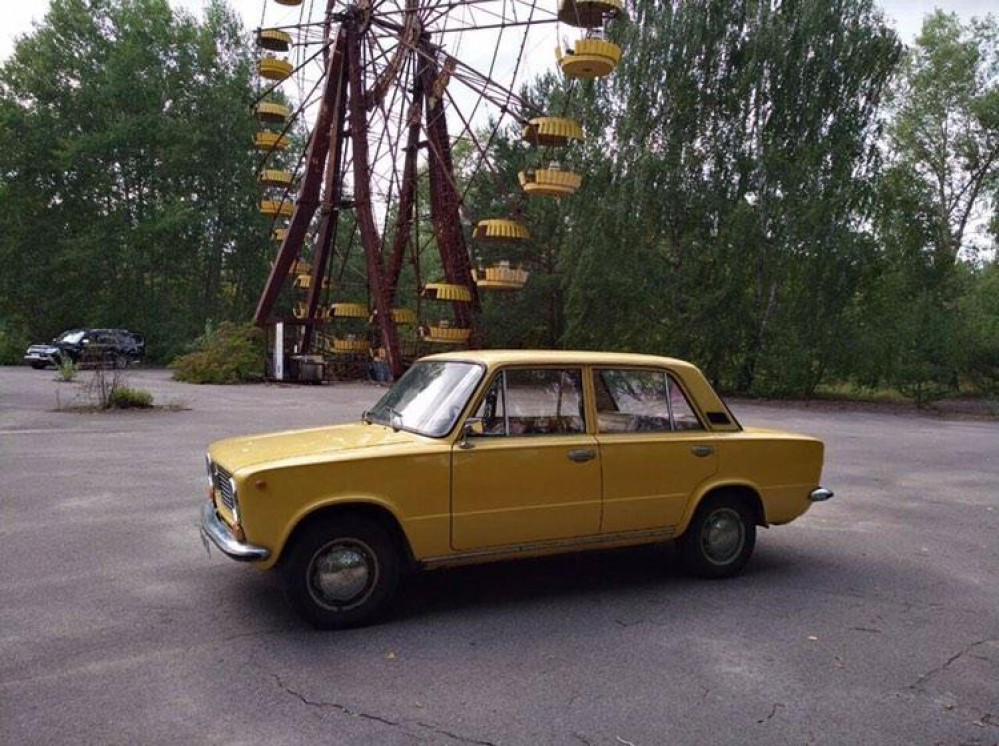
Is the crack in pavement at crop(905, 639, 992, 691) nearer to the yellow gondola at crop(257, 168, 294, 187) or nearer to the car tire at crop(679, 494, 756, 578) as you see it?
the car tire at crop(679, 494, 756, 578)

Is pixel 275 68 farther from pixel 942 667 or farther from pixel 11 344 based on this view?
pixel 942 667

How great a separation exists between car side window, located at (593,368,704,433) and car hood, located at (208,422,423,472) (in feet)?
4.57

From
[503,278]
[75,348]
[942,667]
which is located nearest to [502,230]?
[503,278]

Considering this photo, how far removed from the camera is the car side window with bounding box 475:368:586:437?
508 centimetres

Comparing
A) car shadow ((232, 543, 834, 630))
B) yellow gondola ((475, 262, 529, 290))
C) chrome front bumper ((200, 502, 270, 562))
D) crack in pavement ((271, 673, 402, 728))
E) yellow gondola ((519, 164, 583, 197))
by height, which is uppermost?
yellow gondola ((519, 164, 583, 197))

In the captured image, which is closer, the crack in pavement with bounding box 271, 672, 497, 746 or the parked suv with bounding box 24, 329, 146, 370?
the crack in pavement with bounding box 271, 672, 497, 746

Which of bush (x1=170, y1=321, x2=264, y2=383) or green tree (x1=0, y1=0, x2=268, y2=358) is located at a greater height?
green tree (x1=0, y1=0, x2=268, y2=358)

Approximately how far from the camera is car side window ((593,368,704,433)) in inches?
214

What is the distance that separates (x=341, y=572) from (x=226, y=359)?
24514 millimetres

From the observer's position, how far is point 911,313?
24125 millimetres

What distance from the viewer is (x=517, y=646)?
14.3 ft

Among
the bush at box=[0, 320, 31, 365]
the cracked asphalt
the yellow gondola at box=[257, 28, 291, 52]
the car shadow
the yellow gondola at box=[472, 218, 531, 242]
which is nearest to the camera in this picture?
the cracked asphalt

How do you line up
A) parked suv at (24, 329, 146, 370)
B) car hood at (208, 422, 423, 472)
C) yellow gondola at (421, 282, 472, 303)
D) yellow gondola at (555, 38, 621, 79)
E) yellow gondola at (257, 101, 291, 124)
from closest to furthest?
1. car hood at (208, 422, 423, 472)
2. yellow gondola at (555, 38, 621, 79)
3. yellow gondola at (257, 101, 291, 124)
4. yellow gondola at (421, 282, 472, 303)
5. parked suv at (24, 329, 146, 370)

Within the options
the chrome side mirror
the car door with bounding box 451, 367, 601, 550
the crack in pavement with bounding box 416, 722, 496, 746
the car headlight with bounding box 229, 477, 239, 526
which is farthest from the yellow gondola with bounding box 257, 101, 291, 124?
the crack in pavement with bounding box 416, 722, 496, 746
